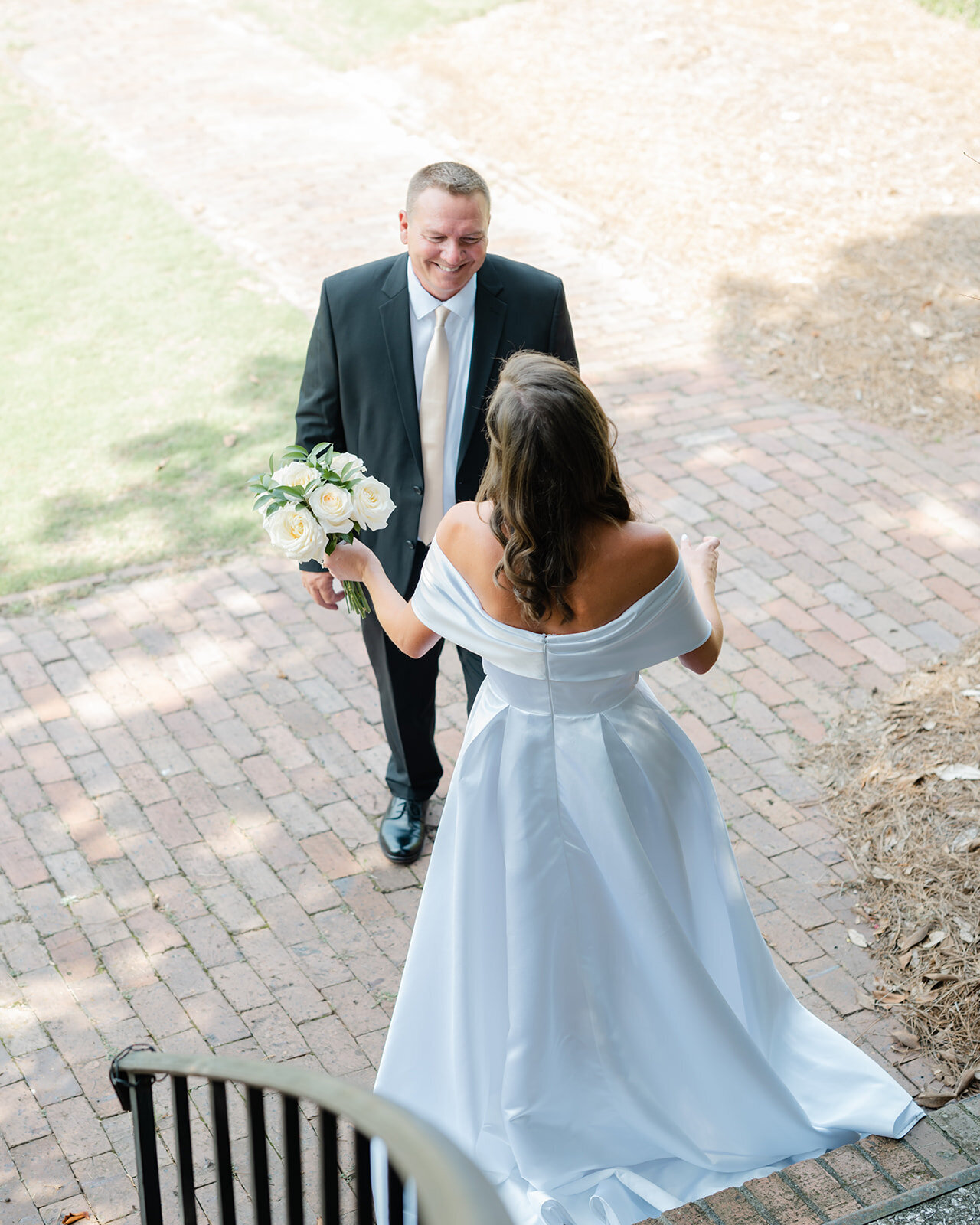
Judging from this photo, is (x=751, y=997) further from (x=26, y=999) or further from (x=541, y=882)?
(x=26, y=999)

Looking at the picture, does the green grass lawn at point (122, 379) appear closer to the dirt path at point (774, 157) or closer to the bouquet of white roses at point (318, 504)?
the bouquet of white roses at point (318, 504)

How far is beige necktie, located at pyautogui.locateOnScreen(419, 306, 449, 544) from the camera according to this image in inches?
155

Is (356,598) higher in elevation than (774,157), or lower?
higher

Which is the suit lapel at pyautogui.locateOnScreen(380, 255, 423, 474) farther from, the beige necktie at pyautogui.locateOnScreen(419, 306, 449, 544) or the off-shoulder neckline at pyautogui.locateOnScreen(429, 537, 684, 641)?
the off-shoulder neckline at pyautogui.locateOnScreen(429, 537, 684, 641)

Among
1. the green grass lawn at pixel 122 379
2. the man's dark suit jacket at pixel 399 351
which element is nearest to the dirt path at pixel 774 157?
the green grass lawn at pixel 122 379

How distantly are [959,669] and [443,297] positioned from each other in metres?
3.00

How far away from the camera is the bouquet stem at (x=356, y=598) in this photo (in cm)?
386

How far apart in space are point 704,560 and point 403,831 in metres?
1.91

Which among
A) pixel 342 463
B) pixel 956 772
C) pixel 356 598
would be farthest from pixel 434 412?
pixel 956 772

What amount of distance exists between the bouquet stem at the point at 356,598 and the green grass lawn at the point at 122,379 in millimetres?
2797

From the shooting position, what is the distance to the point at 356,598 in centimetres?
388

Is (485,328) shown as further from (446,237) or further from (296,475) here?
(296,475)

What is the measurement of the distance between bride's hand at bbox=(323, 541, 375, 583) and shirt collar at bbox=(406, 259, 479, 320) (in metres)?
0.90

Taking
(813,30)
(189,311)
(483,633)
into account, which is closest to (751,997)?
(483,633)
